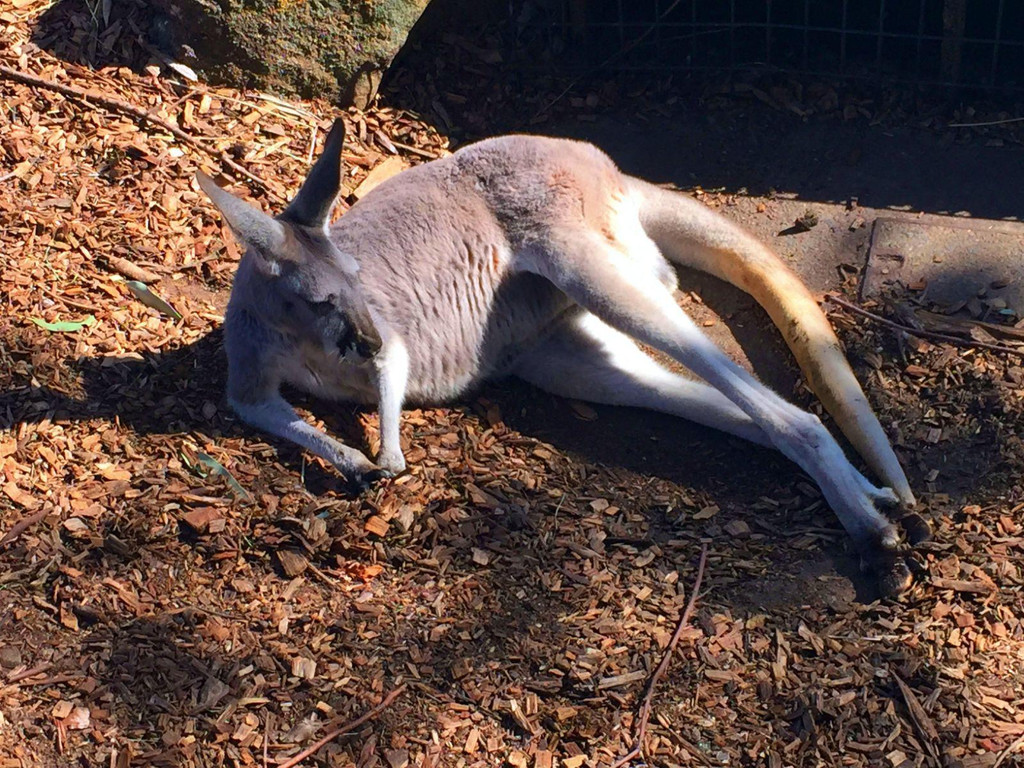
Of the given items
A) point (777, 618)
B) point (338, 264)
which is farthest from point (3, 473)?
point (777, 618)

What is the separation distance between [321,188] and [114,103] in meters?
1.93

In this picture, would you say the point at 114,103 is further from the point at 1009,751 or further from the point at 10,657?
the point at 1009,751

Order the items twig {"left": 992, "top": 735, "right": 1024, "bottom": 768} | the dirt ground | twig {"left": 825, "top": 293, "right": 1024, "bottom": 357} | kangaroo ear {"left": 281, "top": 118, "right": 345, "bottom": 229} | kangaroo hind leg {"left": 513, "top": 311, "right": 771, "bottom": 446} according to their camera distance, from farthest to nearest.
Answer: twig {"left": 825, "top": 293, "right": 1024, "bottom": 357} < kangaroo hind leg {"left": 513, "top": 311, "right": 771, "bottom": 446} < kangaroo ear {"left": 281, "top": 118, "right": 345, "bottom": 229} < the dirt ground < twig {"left": 992, "top": 735, "right": 1024, "bottom": 768}

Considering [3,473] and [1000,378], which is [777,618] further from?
[3,473]

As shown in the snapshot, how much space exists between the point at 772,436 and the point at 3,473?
8.80 feet

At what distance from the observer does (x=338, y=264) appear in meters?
4.32

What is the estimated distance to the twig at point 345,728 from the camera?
3283 millimetres

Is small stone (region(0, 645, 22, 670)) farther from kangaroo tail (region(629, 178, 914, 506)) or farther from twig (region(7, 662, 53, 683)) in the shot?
kangaroo tail (region(629, 178, 914, 506))

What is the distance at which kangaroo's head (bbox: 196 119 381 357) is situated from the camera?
165 inches

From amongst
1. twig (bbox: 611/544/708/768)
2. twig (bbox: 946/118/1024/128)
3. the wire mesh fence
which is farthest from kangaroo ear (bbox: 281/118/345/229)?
twig (bbox: 946/118/1024/128)

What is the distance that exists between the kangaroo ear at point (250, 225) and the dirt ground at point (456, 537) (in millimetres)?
731

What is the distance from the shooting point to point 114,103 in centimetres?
565

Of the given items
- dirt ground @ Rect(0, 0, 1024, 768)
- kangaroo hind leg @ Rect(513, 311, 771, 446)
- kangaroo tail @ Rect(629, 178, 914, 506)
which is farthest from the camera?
kangaroo hind leg @ Rect(513, 311, 771, 446)

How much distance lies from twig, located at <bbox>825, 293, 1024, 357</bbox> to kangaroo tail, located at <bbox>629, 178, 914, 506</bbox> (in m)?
0.25
